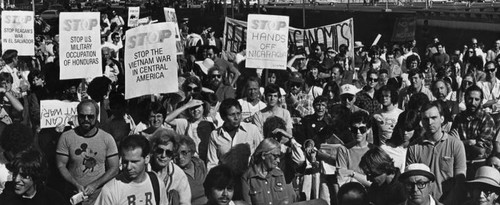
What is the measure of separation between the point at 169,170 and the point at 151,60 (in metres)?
3.01

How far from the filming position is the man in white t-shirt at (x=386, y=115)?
9078 mm

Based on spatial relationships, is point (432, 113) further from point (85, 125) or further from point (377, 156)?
point (85, 125)

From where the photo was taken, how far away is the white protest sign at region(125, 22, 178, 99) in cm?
998

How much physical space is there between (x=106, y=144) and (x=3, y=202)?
1624mm

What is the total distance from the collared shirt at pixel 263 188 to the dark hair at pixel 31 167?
151cm

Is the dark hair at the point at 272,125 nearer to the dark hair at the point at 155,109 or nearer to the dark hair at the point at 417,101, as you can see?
the dark hair at the point at 155,109

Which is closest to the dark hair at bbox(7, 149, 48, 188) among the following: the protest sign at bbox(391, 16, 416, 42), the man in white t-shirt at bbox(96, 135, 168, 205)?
the man in white t-shirt at bbox(96, 135, 168, 205)

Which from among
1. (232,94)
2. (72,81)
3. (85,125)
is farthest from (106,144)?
(232,94)

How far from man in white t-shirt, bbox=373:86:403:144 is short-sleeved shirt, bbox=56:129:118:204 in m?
2.30

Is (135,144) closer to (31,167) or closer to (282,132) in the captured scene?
(31,167)

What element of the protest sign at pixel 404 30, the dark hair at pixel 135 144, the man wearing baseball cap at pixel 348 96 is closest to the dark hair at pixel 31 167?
the dark hair at pixel 135 144

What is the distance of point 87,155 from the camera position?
26.6 feet

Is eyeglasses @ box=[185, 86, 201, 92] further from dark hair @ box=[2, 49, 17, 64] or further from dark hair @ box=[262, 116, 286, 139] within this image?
dark hair @ box=[2, 49, 17, 64]

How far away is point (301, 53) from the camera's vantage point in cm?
1641
